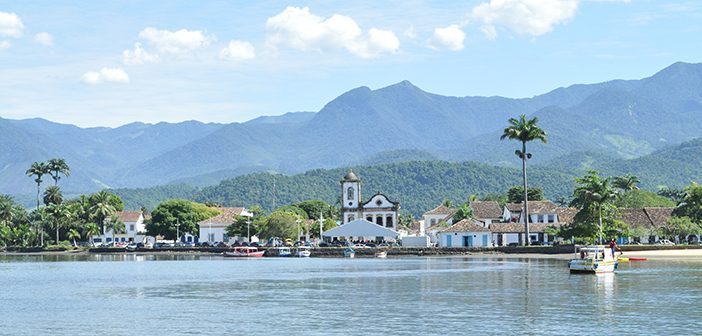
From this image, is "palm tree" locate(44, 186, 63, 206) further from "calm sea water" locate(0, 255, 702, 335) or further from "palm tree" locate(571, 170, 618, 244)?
"palm tree" locate(571, 170, 618, 244)

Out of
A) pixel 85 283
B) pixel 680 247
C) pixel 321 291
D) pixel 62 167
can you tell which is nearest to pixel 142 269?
pixel 85 283

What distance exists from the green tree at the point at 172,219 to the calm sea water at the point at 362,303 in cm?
8914

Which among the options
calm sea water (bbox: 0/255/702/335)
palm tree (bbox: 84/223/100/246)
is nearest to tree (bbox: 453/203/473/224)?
palm tree (bbox: 84/223/100/246)

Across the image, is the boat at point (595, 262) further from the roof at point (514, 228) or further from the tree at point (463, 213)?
the tree at point (463, 213)

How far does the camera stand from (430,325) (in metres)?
48.1

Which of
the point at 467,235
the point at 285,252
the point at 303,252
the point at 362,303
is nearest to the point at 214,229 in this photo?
the point at 285,252

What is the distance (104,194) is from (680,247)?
102 meters

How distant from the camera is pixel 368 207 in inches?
6919

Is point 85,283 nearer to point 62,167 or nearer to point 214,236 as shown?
point 214,236

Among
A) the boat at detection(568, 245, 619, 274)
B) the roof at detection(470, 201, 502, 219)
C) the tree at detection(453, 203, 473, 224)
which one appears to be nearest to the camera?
the boat at detection(568, 245, 619, 274)

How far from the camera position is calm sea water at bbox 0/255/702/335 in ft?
157

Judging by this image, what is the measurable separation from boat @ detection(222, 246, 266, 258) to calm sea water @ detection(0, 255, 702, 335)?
51.9 meters

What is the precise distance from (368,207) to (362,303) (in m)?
116

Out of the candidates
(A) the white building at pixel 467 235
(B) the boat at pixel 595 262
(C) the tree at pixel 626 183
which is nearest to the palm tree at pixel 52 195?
(A) the white building at pixel 467 235
